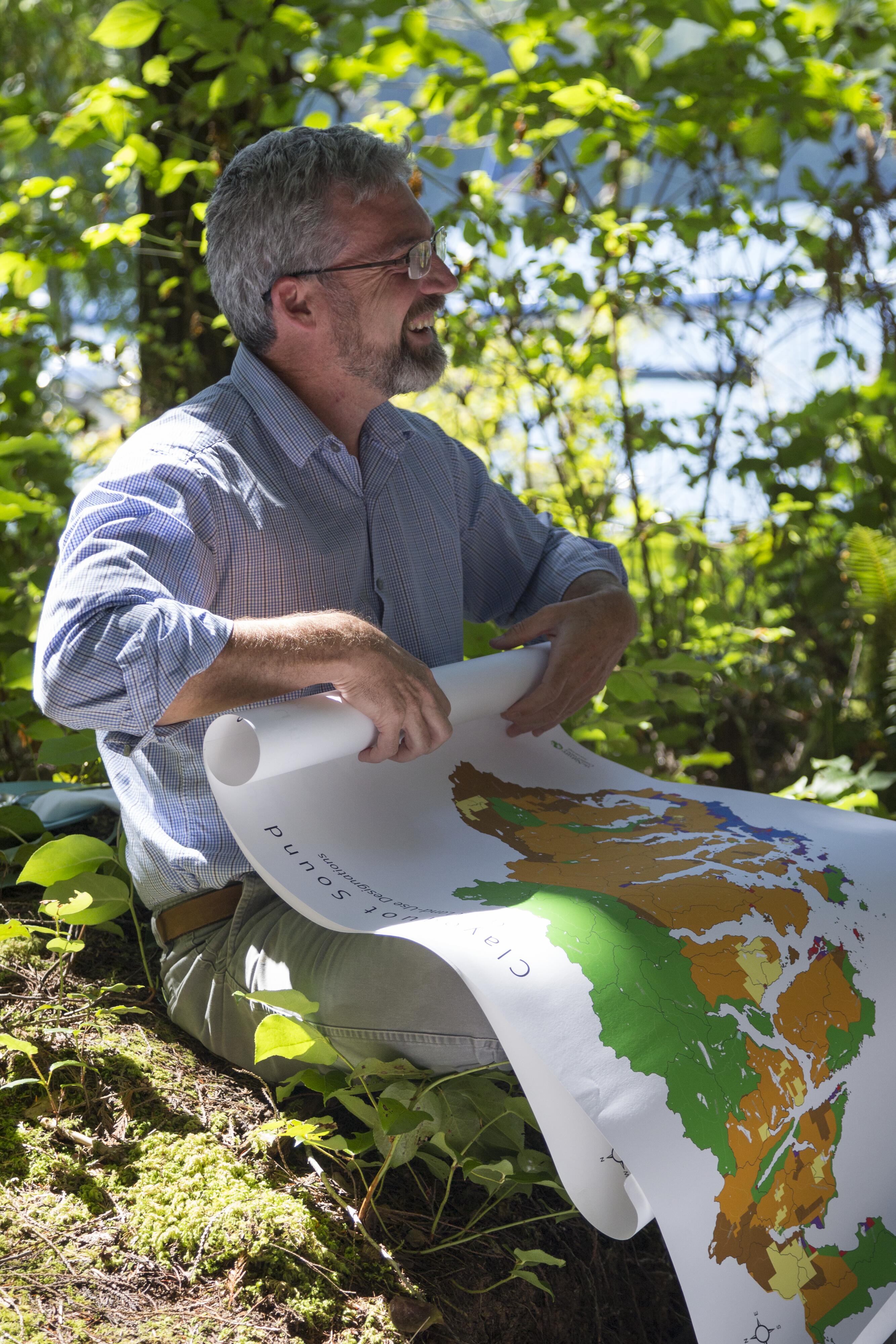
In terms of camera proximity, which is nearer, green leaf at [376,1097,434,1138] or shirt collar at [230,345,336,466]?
green leaf at [376,1097,434,1138]

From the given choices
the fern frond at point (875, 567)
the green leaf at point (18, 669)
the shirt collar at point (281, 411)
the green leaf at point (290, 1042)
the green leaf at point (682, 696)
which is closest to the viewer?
the green leaf at point (290, 1042)

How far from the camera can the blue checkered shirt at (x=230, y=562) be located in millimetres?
1298

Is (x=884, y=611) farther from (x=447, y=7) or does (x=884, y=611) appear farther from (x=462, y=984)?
(x=447, y=7)

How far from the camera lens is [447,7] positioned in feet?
18.3

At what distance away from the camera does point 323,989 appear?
57.4 inches

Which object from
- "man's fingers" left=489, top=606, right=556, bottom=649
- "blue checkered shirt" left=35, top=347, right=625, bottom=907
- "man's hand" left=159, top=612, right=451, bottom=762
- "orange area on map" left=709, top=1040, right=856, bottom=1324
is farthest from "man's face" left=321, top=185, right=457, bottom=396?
"orange area on map" left=709, top=1040, right=856, bottom=1324

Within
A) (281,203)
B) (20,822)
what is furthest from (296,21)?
(20,822)

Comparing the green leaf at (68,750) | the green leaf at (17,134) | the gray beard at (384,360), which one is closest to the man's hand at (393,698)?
the gray beard at (384,360)

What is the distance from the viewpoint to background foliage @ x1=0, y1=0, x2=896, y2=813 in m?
2.63

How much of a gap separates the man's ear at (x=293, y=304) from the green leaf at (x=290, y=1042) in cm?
120

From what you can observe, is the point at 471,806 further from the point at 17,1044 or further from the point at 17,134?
the point at 17,134

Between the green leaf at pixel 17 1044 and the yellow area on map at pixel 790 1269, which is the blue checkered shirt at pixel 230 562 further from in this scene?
the yellow area on map at pixel 790 1269

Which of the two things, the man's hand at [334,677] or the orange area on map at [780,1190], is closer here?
the orange area on map at [780,1190]

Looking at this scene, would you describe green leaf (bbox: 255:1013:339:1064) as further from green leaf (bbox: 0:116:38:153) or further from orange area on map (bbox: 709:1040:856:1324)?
green leaf (bbox: 0:116:38:153)
